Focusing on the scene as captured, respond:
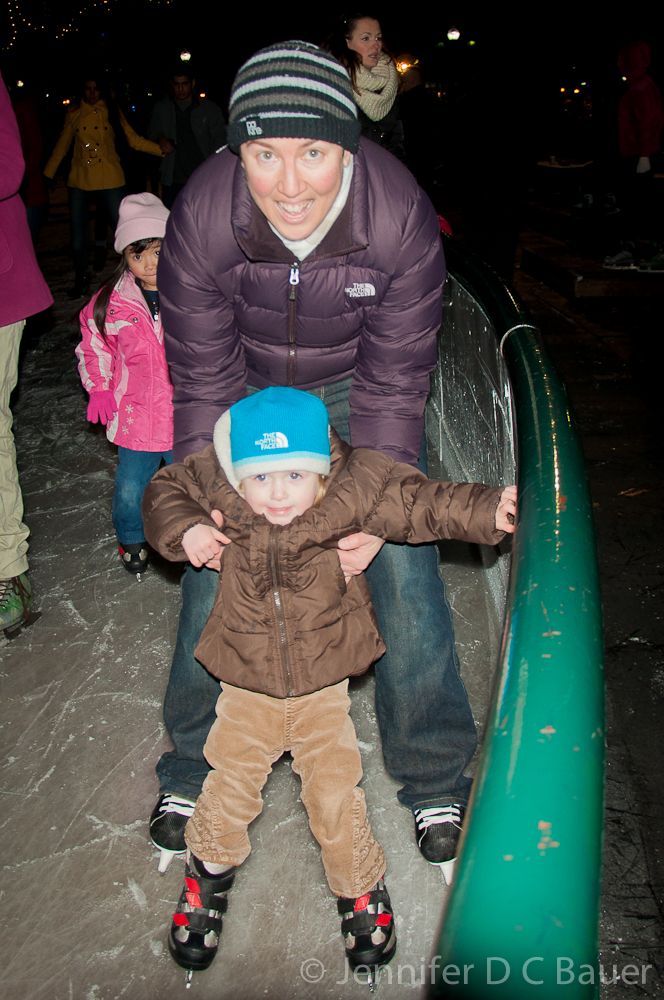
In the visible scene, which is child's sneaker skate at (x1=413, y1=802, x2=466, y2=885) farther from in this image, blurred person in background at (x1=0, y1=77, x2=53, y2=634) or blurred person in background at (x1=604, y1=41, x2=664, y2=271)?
blurred person in background at (x1=604, y1=41, x2=664, y2=271)

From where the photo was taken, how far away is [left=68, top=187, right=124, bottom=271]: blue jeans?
6.46 m

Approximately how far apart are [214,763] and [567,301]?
253 inches

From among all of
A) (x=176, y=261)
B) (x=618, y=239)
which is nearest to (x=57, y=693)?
(x=176, y=261)

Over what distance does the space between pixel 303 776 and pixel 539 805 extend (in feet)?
3.75

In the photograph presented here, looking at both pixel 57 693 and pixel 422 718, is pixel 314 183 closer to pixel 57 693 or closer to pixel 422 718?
pixel 422 718

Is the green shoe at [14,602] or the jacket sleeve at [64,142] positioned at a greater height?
the jacket sleeve at [64,142]

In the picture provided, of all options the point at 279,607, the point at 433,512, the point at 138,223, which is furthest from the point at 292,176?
the point at 138,223

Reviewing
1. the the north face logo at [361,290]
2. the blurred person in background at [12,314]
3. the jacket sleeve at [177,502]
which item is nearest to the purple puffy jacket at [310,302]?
the the north face logo at [361,290]

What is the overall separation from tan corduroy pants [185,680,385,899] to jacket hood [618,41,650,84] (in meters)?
7.05

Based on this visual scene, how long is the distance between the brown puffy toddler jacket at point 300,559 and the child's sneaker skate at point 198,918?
1.32 feet

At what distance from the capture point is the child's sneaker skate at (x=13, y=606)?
253cm

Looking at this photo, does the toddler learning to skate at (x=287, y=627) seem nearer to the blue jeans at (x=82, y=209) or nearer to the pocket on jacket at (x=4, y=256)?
the pocket on jacket at (x=4, y=256)

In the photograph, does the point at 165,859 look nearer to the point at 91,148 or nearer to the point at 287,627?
the point at 287,627

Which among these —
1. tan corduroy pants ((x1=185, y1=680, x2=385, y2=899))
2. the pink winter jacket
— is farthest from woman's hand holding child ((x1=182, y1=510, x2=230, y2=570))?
the pink winter jacket
